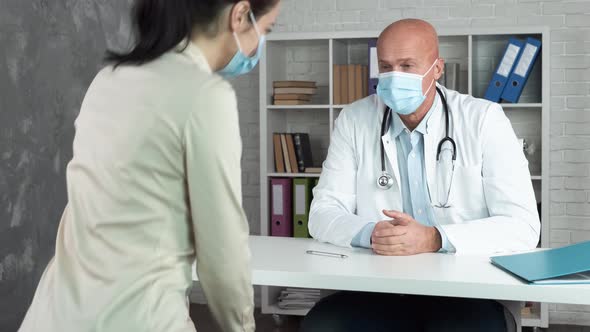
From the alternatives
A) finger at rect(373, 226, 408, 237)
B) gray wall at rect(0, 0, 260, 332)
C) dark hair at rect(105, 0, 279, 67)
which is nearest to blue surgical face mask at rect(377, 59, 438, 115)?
finger at rect(373, 226, 408, 237)

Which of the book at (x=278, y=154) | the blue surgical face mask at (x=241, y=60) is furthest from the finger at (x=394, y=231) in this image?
the book at (x=278, y=154)

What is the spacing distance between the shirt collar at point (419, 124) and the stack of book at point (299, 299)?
5.78 feet

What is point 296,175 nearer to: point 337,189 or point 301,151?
point 301,151

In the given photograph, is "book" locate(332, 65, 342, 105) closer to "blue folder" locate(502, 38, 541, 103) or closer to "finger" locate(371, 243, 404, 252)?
"blue folder" locate(502, 38, 541, 103)

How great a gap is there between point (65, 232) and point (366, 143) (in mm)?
1515

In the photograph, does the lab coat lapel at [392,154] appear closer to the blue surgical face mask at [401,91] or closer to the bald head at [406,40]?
the blue surgical face mask at [401,91]

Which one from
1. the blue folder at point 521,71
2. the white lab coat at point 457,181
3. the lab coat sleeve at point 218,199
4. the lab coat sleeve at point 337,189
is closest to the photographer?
the lab coat sleeve at point 218,199

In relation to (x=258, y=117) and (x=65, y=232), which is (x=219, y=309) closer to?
(x=65, y=232)

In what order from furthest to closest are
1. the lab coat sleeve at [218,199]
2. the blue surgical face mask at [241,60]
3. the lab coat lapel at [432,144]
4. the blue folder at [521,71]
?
the blue folder at [521,71] → the lab coat lapel at [432,144] → the blue surgical face mask at [241,60] → the lab coat sleeve at [218,199]

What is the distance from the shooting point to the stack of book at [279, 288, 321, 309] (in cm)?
404

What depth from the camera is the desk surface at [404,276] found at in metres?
1.60

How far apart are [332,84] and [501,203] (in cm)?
199

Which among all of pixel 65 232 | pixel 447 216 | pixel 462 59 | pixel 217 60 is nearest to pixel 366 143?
pixel 447 216

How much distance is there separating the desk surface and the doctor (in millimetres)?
117
